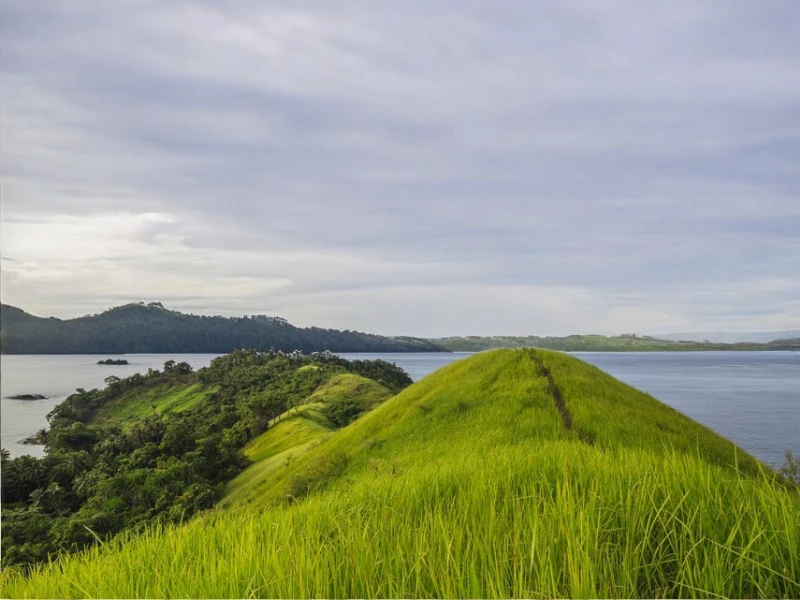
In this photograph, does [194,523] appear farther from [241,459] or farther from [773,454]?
[773,454]

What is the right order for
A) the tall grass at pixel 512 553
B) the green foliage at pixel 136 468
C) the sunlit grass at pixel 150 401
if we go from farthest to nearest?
the sunlit grass at pixel 150 401 < the green foliage at pixel 136 468 < the tall grass at pixel 512 553

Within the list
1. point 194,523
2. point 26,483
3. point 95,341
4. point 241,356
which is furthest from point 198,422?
point 194,523

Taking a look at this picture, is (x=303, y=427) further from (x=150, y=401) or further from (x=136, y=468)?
(x=150, y=401)

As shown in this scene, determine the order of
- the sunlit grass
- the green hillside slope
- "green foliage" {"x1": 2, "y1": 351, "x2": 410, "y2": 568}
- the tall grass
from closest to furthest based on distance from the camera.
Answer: the tall grass
"green foliage" {"x1": 2, "y1": 351, "x2": 410, "y2": 568}
the green hillside slope
the sunlit grass

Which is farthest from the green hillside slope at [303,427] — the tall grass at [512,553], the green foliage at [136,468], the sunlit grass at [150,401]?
the sunlit grass at [150,401]

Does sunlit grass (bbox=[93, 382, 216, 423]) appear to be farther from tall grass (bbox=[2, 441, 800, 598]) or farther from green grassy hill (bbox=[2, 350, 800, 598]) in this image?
tall grass (bbox=[2, 441, 800, 598])

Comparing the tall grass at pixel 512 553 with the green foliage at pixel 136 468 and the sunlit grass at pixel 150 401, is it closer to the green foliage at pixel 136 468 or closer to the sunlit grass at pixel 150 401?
the green foliage at pixel 136 468

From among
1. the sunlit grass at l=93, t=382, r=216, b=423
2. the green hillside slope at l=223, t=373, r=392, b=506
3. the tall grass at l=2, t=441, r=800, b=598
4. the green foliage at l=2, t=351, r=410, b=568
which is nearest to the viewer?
the tall grass at l=2, t=441, r=800, b=598

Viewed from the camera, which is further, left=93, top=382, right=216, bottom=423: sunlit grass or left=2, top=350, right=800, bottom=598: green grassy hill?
left=93, top=382, right=216, bottom=423: sunlit grass

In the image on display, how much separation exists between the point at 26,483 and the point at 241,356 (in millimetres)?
105135

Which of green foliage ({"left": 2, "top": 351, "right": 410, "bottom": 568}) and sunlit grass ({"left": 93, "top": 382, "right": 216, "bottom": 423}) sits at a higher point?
green foliage ({"left": 2, "top": 351, "right": 410, "bottom": 568})

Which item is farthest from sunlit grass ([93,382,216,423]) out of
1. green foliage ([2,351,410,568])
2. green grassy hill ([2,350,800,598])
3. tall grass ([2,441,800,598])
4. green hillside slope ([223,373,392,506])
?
tall grass ([2,441,800,598])

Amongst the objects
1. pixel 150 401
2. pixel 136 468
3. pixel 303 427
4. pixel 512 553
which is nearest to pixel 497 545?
pixel 512 553

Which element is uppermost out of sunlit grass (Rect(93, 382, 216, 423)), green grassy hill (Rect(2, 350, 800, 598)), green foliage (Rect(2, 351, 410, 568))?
green grassy hill (Rect(2, 350, 800, 598))
